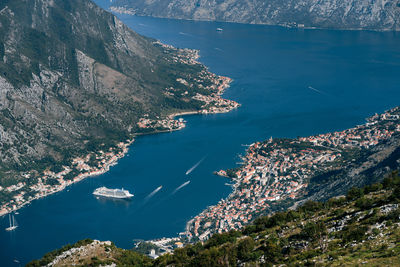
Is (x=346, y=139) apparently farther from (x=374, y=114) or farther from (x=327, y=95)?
(x=327, y=95)

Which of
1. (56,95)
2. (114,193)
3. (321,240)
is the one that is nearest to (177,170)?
(114,193)

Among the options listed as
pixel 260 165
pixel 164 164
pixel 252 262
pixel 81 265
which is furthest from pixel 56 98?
pixel 252 262

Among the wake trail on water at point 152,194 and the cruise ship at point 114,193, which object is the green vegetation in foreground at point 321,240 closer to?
the wake trail on water at point 152,194

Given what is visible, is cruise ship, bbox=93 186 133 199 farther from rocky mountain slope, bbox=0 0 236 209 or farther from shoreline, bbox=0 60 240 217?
rocky mountain slope, bbox=0 0 236 209

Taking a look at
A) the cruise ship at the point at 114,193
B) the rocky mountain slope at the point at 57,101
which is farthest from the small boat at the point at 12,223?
the cruise ship at the point at 114,193

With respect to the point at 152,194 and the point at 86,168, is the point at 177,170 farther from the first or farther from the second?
Result: the point at 86,168
